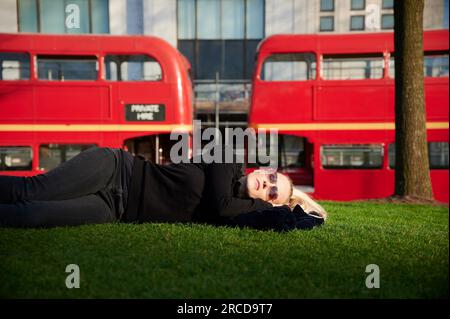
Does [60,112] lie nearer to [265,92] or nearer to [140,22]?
[265,92]

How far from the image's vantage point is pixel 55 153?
7.95 m

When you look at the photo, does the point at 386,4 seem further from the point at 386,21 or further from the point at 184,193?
the point at 184,193

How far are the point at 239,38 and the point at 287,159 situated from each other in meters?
7.50

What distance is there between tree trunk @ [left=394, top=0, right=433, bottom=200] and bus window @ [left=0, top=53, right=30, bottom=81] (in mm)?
6338

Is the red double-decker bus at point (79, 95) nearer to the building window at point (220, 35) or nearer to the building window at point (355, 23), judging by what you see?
the building window at point (220, 35)

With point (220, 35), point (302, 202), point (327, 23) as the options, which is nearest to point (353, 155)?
point (302, 202)

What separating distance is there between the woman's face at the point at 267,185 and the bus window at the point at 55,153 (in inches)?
207

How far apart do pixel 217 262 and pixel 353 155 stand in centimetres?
614

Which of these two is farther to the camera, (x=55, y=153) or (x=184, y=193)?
(x=55, y=153)

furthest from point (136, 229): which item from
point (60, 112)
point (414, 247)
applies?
point (60, 112)

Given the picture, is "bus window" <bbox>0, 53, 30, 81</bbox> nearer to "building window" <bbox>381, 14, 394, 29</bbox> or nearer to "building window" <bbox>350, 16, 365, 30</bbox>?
"building window" <bbox>350, 16, 365, 30</bbox>

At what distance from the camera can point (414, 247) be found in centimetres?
306

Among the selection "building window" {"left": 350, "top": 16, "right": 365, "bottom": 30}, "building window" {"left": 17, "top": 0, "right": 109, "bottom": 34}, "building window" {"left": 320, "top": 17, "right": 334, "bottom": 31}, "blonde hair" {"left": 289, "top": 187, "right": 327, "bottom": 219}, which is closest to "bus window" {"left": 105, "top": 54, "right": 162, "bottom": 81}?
"blonde hair" {"left": 289, "top": 187, "right": 327, "bottom": 219}

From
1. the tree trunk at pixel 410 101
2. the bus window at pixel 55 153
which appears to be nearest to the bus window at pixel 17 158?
the bus window at pixel 55 153
